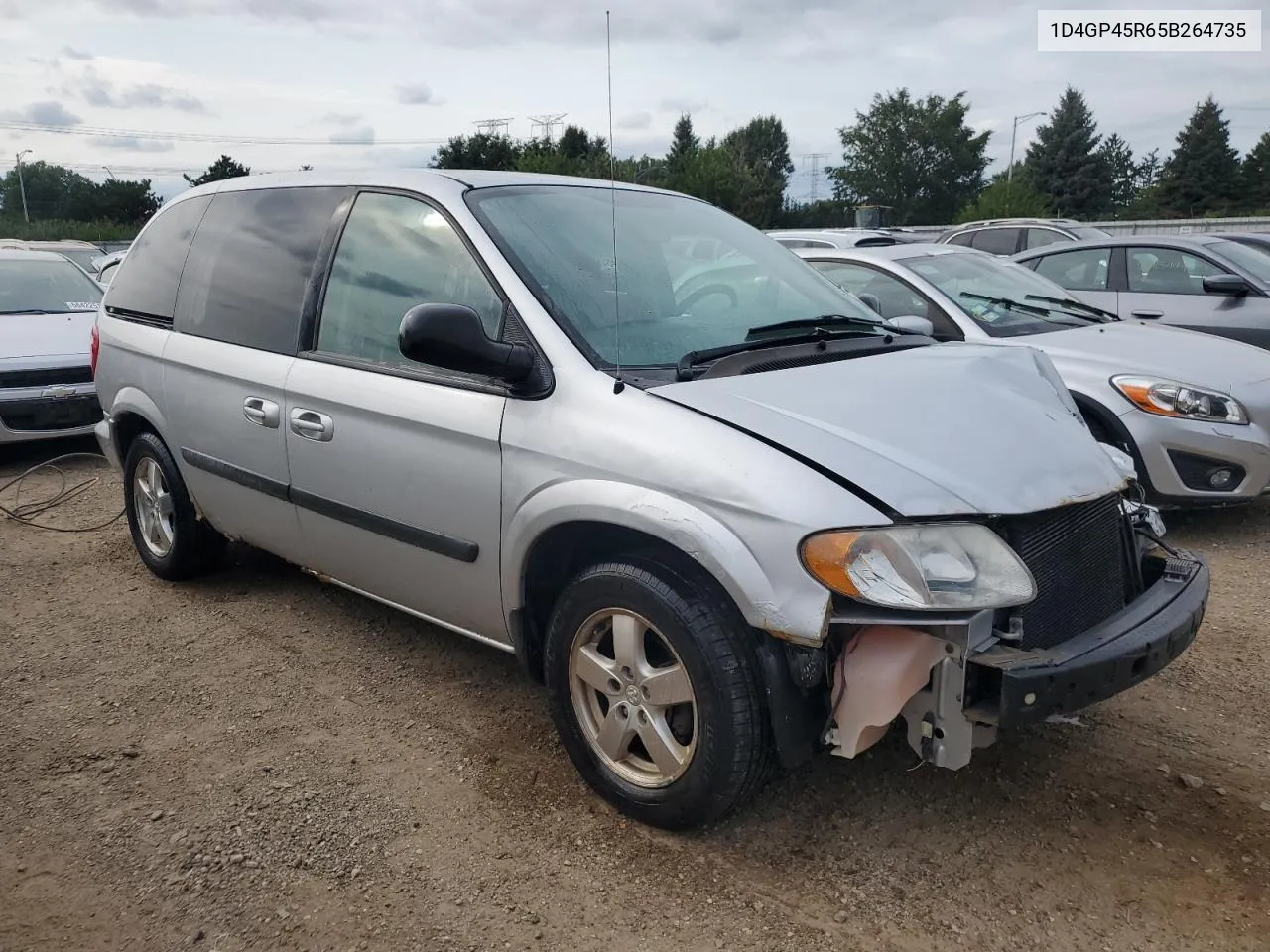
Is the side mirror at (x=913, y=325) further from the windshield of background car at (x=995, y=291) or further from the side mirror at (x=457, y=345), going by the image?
the windshield of background car at (x=995, y=291)

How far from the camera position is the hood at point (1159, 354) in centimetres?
523

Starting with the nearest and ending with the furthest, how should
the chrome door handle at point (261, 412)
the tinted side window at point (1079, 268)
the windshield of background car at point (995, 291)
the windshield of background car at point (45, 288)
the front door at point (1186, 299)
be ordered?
the chrome door handle at point (261, 412) → the windshield of background car at point (995, 291) → the front door at point (1186, 299) → the windshield of background car at point (45, 288) → the tinted side window at point (1079, 268)

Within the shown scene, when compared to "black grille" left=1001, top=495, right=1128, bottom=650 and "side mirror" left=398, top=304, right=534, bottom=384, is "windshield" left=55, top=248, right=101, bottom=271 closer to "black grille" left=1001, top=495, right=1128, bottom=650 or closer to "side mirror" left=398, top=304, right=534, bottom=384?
"side mirror" left=398, top=304, right=534, bottom=384

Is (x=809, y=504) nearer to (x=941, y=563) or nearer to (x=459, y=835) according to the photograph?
(x=941, y=563)

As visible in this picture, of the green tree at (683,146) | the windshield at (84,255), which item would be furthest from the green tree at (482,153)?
the windshield at (84,255)

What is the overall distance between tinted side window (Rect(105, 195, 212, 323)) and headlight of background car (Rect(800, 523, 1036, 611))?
11.4 feet

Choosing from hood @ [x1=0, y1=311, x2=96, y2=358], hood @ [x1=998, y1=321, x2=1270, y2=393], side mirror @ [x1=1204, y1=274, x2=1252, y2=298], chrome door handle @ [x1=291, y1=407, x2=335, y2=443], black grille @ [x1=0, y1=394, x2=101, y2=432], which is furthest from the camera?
side mirror @ [x1=1204, y1=274, x2=1252, y2=298]

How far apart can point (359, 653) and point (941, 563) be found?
8.41 ft

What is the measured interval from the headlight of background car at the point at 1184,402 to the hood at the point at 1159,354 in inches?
2.1

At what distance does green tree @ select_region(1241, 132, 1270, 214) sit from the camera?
60.1 meters

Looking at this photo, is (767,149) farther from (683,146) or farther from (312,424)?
(312,424)

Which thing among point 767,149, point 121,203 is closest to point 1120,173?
point 767,149

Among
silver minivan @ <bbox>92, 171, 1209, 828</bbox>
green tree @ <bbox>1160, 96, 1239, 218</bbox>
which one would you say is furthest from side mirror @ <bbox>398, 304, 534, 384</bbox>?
green tree @ <bbox>1160, 96, 1239, 218</bbox>

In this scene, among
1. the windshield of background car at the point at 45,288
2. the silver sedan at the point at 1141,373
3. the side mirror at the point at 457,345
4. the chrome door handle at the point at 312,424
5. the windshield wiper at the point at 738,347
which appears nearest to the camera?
the side mirror at the point at 457,345
